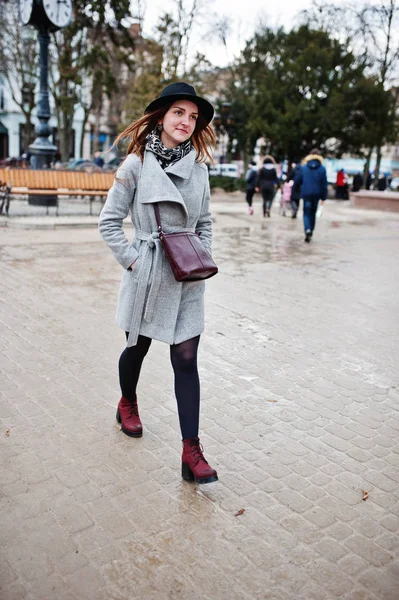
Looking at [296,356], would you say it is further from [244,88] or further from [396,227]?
[244,88]

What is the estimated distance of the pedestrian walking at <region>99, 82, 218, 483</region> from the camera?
3076 mm

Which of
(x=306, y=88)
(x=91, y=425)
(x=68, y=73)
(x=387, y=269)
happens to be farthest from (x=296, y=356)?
(x=306, y=88)

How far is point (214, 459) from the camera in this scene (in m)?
3.41

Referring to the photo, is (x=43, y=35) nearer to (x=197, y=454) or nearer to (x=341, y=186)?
(x=197, y=454)

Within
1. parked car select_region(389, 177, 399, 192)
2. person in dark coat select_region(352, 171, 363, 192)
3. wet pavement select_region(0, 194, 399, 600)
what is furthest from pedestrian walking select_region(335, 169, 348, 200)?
wet pavement select_region(0, 194, 399, 600)

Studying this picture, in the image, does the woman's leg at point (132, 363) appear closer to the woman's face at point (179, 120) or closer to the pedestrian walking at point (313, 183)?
the woman's face at point (179, 120)

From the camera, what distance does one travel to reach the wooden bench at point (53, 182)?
14.2 m

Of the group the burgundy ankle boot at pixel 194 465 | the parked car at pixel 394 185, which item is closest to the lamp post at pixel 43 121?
the burgundy ankle boot at pixel 194 465

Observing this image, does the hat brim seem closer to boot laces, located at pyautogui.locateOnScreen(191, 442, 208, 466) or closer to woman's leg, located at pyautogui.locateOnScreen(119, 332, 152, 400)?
woman's leg, located at pyautogui.locateOnScreen(119, 332, 152, 400)

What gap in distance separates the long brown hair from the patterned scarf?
7 cm

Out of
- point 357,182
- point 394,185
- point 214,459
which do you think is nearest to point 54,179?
point 214,459

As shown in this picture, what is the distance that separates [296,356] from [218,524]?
8.61 ft

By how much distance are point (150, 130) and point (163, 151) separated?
0.75ft

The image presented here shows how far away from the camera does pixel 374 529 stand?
2812mm
